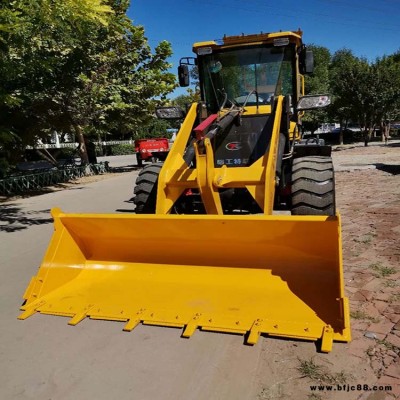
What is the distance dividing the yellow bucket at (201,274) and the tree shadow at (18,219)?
4.76 meters

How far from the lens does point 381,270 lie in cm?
459

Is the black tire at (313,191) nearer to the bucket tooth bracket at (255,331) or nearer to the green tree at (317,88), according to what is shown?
the bucket tooth bracket at (255,331)

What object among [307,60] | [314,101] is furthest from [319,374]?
[307,60]

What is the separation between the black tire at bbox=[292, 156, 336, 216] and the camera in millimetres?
4777

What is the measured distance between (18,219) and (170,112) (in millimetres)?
5343

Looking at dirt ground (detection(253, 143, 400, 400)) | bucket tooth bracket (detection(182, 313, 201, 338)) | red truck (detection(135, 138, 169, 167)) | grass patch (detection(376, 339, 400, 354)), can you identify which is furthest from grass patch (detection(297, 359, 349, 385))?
red truck (detection(135, 138, 169, 167))

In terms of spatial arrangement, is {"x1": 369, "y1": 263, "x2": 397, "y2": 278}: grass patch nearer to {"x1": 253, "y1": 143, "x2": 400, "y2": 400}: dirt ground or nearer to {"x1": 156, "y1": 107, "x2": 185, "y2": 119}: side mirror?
{"x1": 253, "y1": 143, "x2": 400, "y2": 400}: dirt ground

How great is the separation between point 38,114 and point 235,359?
48.0ft

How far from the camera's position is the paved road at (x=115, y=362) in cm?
281

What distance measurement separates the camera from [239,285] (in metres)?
3.88

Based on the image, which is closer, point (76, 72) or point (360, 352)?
point (360, 352)

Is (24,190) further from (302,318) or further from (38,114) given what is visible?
(302,318)

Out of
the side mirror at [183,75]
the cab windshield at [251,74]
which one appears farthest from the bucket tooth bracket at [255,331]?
the side mirror at [183,75]

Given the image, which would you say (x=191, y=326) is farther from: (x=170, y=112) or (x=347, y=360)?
(x=170, y=112)
